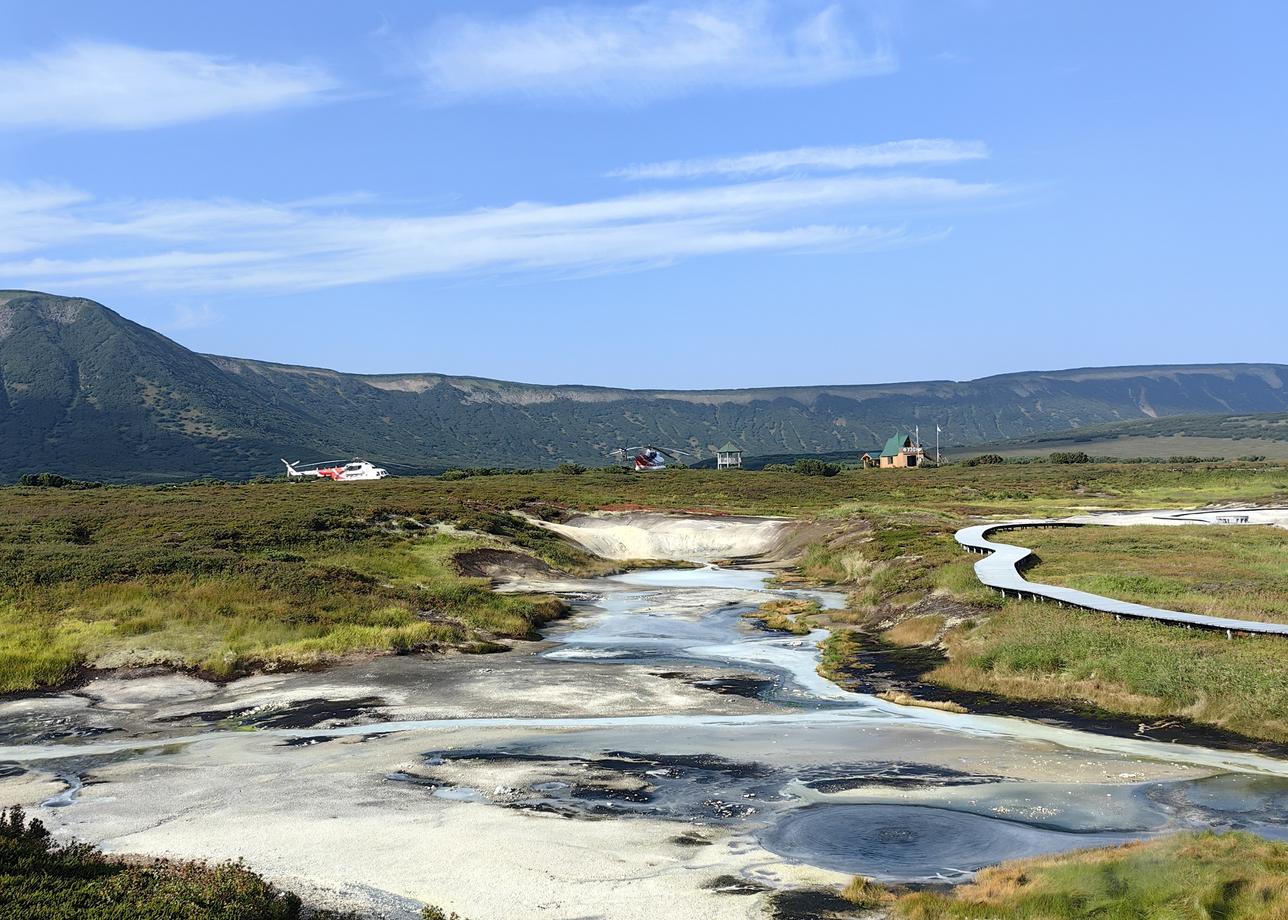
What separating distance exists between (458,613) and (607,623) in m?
6.85

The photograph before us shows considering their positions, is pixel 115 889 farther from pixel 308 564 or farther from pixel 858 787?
pixel 308 564

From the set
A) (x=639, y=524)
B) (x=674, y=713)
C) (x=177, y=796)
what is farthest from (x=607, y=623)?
(x=639, y=524)

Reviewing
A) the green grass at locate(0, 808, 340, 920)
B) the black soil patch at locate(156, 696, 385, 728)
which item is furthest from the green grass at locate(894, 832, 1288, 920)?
the black soil patch at locate(156, 696, 385, 728)

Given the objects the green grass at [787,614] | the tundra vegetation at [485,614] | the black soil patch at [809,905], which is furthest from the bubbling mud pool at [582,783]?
the green grass at [787,614]

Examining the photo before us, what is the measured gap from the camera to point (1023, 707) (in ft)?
98.8

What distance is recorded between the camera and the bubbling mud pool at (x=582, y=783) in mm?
17781

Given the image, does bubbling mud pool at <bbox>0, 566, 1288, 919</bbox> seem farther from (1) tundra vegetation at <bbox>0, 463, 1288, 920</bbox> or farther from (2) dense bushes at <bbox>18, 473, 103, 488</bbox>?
(2) dense bushes at <bbox>18, 473, 103, 488</bbox>

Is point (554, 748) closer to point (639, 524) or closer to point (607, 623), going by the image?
point (607, 623)

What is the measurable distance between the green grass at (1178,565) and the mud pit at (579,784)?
14.3 metres

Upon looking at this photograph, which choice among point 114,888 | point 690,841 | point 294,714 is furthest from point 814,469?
point 114,888

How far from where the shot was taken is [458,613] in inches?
1884

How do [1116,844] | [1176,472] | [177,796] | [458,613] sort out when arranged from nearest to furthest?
1. [1116,844]
2. [177,796]
3. [458,613]
4. [1176,472]

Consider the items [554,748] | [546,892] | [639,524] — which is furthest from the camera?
[639,524]

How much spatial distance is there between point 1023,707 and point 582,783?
44.7ft
